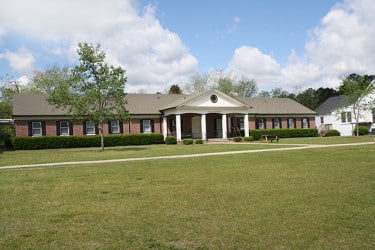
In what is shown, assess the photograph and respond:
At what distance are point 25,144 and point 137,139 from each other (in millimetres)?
10048

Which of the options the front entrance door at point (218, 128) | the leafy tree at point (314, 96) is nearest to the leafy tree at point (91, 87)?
the front entrance door at point (218, 128)

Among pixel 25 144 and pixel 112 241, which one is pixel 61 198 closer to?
pixel 112 241

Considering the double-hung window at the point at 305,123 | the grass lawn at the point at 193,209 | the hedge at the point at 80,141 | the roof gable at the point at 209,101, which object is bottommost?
the grass lawn at the point at 193,209

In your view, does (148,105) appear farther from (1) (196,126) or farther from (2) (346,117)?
(2) (346,117)

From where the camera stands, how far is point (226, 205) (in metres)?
7.50

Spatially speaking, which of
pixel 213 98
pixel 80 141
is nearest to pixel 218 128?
pixel 213 98

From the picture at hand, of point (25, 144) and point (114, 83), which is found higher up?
point (114, 83)

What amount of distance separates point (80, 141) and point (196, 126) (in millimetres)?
13389

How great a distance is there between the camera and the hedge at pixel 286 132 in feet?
132

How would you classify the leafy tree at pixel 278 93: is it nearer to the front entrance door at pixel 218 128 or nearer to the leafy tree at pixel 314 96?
the leafy tree at pixel 314 96

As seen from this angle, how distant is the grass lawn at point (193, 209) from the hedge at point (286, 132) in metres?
27.9

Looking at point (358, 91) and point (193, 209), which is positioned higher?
point (358, 91)

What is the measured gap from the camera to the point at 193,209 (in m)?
7.27

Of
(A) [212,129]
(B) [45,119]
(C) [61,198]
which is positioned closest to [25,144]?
(B) [45,119]
